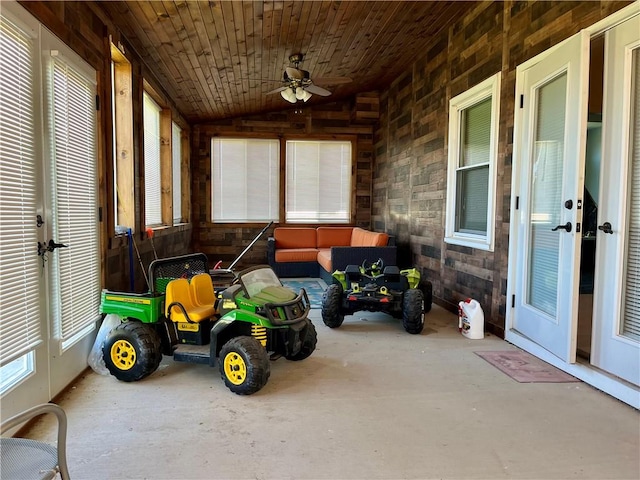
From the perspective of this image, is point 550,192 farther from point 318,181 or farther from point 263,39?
point 318,181

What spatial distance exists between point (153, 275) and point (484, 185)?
332 centimetres

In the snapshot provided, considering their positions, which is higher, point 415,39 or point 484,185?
point 415,39

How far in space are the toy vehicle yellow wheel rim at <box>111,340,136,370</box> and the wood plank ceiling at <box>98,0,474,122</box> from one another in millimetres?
2577

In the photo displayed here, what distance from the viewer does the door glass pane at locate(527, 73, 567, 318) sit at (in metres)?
3.15

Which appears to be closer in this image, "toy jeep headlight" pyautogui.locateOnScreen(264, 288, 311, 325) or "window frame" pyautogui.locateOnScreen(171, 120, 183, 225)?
"toy jeep headlight" pyautogui.locateOnScreen(264, 288, 311, 325)

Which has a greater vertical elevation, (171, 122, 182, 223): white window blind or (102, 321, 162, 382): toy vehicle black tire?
(171, 122, 182, 223): white window blind

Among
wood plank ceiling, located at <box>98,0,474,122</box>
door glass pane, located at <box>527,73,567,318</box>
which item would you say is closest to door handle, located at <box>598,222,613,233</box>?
door glass pane, located at <box>527,73,567,318</box>

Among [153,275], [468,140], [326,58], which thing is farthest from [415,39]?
[153,275]

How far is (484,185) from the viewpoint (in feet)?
14.4

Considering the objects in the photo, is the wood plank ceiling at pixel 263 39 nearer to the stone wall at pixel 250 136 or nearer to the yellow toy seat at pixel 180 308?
the stone wall at pixel 250 136

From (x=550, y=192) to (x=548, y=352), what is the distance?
122 centimetres

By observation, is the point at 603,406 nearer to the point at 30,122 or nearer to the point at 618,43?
the point at 618,43

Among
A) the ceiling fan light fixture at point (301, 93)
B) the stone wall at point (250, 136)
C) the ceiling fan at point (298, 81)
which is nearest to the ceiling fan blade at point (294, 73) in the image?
the ceiling fan at point (298, 81)

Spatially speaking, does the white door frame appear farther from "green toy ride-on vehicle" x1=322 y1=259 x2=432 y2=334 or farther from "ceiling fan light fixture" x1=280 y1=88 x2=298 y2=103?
"ceiling fan light fixture" x1=280 y1=88 x2=298 y2=103
